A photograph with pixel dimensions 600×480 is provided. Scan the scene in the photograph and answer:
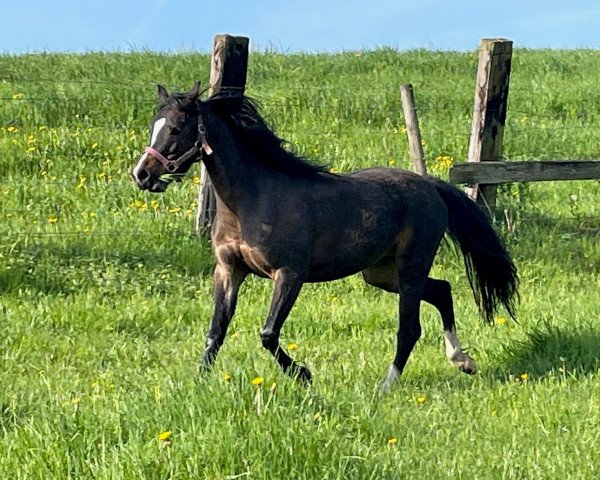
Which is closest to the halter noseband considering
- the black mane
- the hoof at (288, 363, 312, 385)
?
the black mane

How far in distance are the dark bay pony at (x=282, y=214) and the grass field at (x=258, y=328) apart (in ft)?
1.13

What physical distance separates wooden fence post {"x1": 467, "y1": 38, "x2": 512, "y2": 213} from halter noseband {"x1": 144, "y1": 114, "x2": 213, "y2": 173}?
5.11 m

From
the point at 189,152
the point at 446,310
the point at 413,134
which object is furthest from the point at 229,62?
the point at 189,152

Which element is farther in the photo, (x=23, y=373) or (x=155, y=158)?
(x=23, y=373)

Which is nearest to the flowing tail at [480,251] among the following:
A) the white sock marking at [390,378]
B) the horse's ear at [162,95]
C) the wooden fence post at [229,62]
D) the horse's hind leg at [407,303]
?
the horse's hind leg at [407,303]

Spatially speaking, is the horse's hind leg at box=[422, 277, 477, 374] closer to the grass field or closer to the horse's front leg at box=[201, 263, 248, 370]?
the grass field

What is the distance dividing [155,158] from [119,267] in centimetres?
400

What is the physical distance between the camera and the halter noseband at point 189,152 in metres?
5.84

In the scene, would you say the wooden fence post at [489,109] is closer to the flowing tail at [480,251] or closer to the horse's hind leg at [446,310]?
the flowing tail at [480,251]

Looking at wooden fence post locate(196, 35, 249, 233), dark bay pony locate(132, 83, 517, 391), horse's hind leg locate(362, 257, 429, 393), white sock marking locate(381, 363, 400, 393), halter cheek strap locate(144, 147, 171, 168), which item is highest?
wooden fence post locate(196, 35, 249, 233)

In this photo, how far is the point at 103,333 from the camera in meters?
8.05

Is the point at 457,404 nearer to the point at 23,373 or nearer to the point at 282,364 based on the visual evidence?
the point at 282,364

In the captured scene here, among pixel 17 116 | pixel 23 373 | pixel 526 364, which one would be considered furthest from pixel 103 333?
pixel 17 116

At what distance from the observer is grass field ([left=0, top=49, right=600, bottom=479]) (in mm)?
4547
